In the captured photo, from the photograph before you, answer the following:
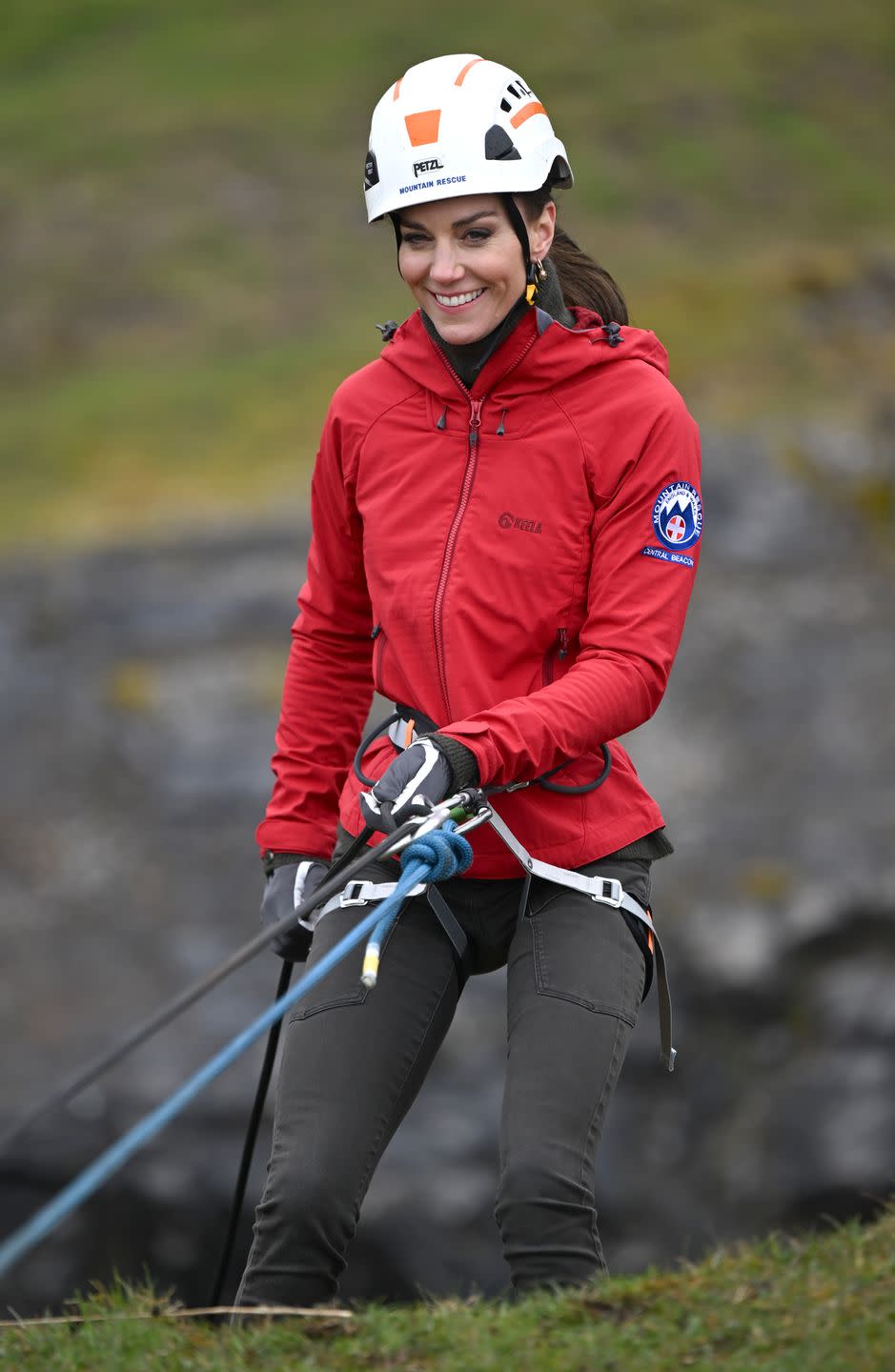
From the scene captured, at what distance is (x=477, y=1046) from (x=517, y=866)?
31.8 feet

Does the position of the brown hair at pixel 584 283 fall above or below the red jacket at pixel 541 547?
above

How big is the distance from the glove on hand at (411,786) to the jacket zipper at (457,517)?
388 mm

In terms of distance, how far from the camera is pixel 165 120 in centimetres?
2756

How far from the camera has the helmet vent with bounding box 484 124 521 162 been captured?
4840mm

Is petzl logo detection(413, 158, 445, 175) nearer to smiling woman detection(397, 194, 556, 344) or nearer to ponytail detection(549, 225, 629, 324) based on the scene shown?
smiling woman detection(397, 194, 556, 344)

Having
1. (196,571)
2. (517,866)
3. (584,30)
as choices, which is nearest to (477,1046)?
(196,571)

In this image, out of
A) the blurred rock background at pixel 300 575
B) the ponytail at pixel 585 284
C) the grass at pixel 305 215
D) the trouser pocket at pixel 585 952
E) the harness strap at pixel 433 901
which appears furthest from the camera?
the grass at pixel 305 215

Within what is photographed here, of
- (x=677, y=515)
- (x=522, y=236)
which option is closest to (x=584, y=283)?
(x=522, y=236)

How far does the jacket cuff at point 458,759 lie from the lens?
450 centimetres

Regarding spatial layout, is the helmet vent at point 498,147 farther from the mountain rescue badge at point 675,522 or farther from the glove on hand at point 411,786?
the glove on hand at point 411,786

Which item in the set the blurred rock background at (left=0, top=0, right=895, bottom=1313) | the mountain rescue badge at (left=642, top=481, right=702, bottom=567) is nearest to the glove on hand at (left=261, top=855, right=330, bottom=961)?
the mountain rescue badge at (left=642, top=481, right=702, bottom=567)

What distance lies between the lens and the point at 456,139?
481 centimetres

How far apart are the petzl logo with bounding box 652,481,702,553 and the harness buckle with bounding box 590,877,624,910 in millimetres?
989

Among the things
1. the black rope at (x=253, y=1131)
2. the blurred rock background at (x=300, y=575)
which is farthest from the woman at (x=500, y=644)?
the blurred rock background at (x=300, y=575)
